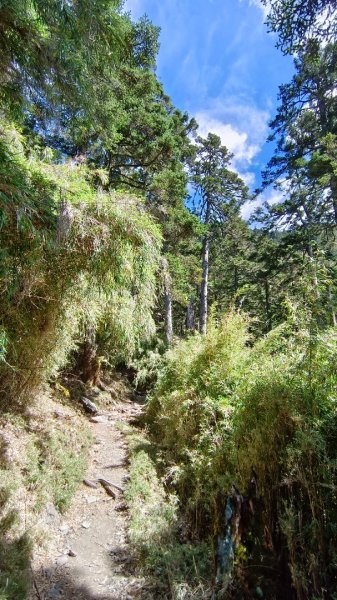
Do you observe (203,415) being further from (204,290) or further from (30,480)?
(204,290)

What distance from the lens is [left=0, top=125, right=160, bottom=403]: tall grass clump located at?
251 cm

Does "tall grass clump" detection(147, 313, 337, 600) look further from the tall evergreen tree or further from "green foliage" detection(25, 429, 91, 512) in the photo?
the tall evergreen tree

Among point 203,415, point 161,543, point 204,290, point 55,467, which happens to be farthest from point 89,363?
point 161,543

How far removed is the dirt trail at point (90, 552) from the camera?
2715 millimetres

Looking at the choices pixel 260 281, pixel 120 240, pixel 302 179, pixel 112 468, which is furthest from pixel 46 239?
pixel 260 281

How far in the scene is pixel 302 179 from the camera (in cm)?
981

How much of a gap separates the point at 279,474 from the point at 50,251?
260 centimetres

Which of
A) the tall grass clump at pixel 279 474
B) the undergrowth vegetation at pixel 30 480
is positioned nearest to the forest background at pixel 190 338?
the tall grass clump at pixel 279 474

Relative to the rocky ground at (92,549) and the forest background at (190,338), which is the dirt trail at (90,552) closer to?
the rocky ground at (92,549)

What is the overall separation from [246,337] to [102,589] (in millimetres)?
3151

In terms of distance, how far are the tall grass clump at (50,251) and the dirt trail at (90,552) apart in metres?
1.66

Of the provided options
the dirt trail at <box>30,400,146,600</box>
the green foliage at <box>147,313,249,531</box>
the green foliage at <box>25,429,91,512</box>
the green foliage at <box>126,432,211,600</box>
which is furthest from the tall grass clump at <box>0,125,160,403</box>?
the green foliage at <box>126,432,211,600</box>

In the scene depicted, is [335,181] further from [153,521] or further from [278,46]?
[153,521]

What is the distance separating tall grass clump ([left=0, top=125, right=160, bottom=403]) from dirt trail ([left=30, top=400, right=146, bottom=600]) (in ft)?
5.45
